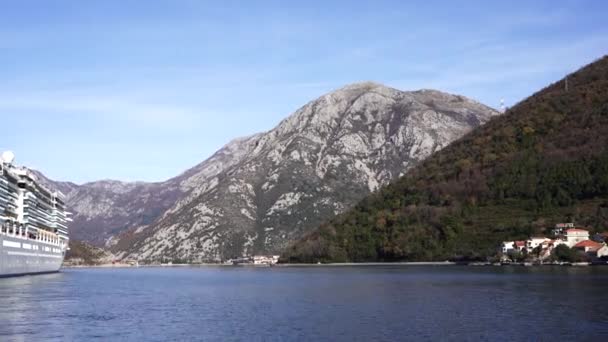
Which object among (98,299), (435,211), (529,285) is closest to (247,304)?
(98,299)

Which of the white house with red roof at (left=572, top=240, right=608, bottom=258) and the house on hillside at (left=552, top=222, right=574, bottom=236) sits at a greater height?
the house on hillside at (left=552, top=222, right=574, bottom=236)

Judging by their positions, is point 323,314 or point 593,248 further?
point 593,248

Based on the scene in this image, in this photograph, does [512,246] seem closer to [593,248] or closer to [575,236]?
[575,236]

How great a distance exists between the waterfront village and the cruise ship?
96.7m

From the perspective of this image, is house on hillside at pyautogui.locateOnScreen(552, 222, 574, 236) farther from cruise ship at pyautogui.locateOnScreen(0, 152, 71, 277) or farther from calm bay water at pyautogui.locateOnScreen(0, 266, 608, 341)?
cruise ship at pyautogui.locateOnScreen(0, 152, 71, 277)

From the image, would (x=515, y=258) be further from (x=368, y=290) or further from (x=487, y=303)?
(x=487, y=303)

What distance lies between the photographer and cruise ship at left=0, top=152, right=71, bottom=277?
117125mm

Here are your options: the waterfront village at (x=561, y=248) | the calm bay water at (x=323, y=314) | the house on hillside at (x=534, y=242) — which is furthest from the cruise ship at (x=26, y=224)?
the house on hillside at (x=534, y=242)

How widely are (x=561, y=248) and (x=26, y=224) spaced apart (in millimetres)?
105160

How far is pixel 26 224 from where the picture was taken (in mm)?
134625

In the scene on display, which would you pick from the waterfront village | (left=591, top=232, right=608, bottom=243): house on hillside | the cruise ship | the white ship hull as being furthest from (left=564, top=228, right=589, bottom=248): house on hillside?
the cruise ship

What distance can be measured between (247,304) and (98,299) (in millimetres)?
19404

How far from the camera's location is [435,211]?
656ft

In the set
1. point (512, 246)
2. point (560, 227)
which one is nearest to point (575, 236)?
point (560, 227)
